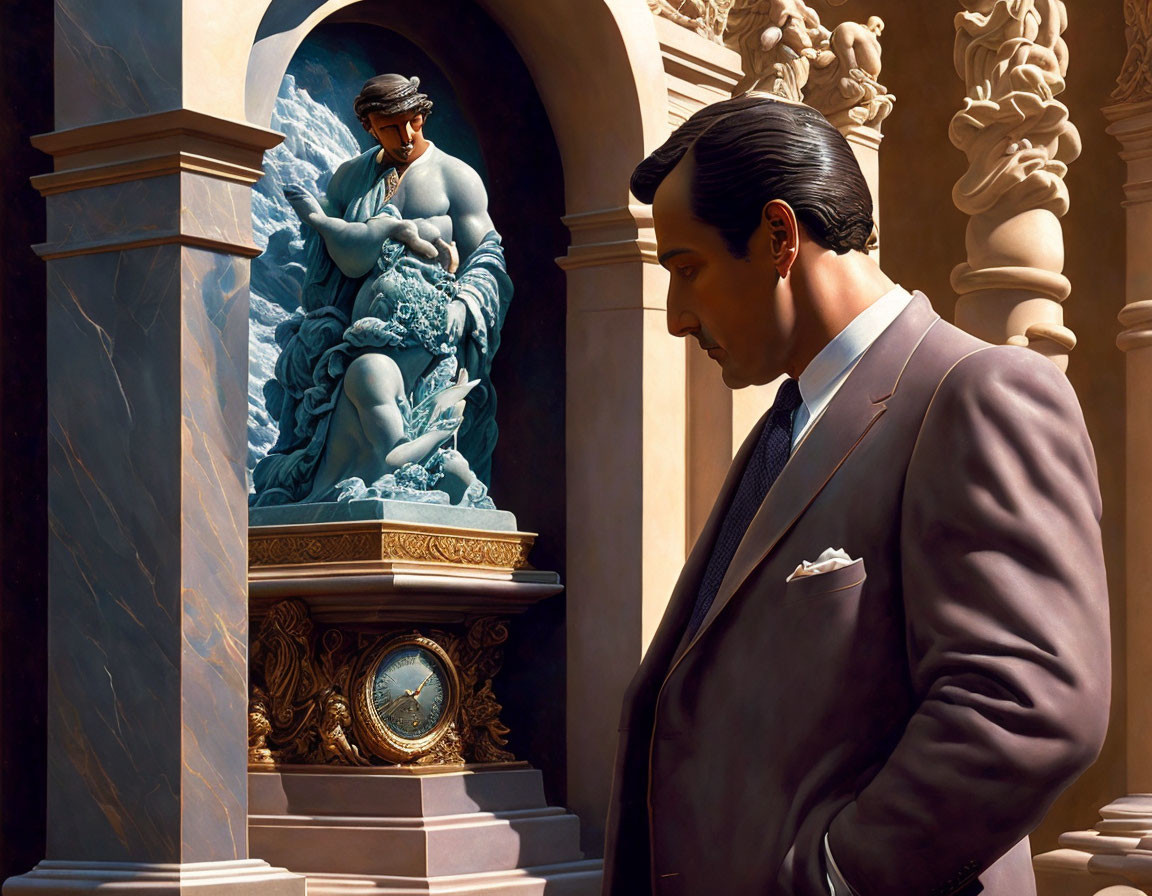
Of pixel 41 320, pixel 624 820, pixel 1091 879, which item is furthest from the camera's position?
pixel 1091 879

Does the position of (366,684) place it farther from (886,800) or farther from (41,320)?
(886,800)

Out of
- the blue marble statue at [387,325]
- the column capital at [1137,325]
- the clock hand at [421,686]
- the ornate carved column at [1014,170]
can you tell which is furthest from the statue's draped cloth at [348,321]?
the column capital at [1137,325]

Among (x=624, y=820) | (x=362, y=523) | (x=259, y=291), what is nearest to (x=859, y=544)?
(x=624, y=820)

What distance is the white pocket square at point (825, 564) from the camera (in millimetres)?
2305

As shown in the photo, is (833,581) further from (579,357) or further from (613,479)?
(579,357)

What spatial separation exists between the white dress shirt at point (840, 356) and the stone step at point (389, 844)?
395cm

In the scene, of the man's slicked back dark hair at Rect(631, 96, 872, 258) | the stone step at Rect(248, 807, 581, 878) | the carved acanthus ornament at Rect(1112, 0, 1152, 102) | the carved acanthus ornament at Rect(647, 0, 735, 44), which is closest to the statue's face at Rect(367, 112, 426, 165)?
the carved acanthus ornament at Rect(647, 0, 735, 44)

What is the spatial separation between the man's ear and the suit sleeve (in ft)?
1.02

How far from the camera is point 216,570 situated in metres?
5.46

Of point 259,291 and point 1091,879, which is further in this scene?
point 1091,879

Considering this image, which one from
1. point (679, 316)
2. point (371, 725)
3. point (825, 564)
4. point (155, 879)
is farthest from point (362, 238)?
point (825, 564)

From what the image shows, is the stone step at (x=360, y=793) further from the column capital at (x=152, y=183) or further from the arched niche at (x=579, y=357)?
the column capital at (x=152, y=183)

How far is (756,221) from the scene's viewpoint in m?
2.48

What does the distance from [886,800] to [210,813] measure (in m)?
3.51
